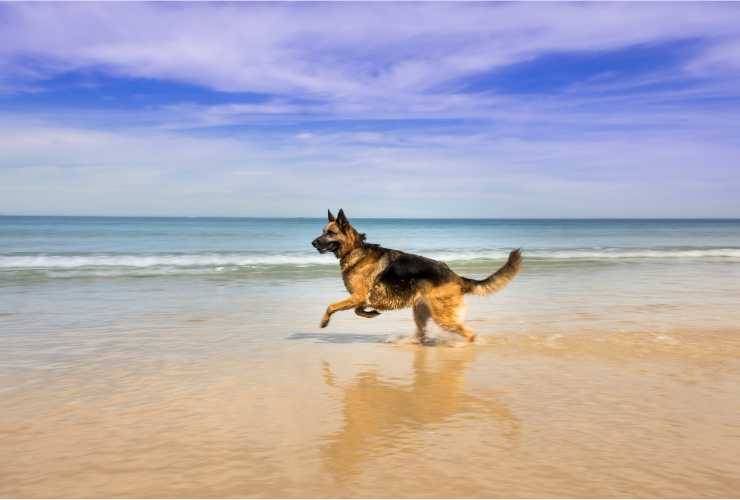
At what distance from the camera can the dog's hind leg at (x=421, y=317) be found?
30.6 feet

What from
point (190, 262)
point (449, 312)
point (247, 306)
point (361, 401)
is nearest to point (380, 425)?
point (361, 401)

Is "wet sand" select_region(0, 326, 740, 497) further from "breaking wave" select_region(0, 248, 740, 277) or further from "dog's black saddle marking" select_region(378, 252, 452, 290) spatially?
"breaking wave" select_region(0, 248, 740, 277)

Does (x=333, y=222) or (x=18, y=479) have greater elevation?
(x=333, y=222)

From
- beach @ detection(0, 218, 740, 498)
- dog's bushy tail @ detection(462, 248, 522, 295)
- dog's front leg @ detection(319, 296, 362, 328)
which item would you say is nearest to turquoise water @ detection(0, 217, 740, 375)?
beach @ detection(0, 218, 740, 498)

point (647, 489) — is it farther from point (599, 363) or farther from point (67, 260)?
point (67, 260)

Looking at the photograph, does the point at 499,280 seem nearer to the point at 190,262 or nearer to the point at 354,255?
the point at 354,255

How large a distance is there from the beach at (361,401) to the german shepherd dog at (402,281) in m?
0.49

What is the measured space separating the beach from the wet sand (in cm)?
2

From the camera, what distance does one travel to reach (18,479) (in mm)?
4203

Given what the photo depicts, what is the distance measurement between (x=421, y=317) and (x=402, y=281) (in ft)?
2.00

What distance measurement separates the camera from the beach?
4270mm

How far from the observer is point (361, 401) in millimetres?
6148

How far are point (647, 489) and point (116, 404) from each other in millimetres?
4539

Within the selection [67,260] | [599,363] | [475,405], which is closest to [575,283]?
[599,363]
